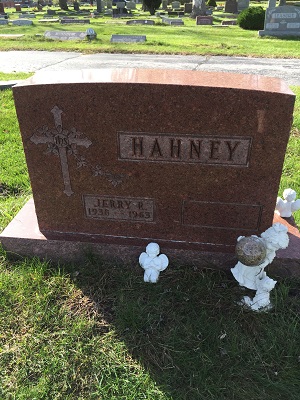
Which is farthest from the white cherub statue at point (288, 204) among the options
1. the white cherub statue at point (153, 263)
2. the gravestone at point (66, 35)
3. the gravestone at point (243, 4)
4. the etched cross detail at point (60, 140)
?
the gravestone at point (243, 4)

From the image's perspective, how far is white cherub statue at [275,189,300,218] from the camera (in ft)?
9.40

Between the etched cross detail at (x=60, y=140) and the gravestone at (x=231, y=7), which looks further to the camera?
the gravestone at (x=231, y=7)

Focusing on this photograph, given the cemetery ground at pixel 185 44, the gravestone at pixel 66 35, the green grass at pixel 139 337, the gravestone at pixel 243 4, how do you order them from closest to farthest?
the green grass at pixel 139 337 < the cemetery ground at pixel 185 44 < the gravestone at pixel 66 35 < the gravestone at pixel 243 4

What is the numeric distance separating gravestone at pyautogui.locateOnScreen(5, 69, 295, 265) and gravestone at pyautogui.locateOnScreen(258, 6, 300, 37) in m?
14.2

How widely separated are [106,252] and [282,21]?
14.9m

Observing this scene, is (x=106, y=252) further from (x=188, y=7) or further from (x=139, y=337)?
(x=188, y=7)

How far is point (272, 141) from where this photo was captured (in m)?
2.27

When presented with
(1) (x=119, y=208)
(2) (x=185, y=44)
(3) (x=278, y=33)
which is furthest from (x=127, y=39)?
(1) (x=119, y=208)

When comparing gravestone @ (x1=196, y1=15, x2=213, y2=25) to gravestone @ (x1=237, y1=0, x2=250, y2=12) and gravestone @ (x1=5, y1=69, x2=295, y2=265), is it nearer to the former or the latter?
gravestone @ (x1=237, y1=0, x2=250, y2=12)

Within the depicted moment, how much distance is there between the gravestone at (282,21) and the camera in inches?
566

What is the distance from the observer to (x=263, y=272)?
94.0 inches

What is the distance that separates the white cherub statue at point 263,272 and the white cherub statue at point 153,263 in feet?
1.51

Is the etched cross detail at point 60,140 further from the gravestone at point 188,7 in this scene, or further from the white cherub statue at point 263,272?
the gravestone at point 188,7

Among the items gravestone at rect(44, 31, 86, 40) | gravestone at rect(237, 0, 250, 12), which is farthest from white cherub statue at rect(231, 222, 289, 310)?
gravestone at rect(237, 0, 250, 12)
